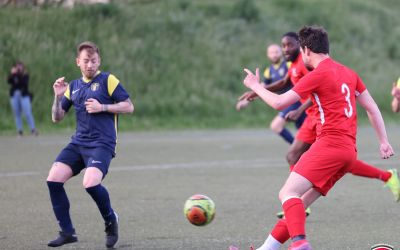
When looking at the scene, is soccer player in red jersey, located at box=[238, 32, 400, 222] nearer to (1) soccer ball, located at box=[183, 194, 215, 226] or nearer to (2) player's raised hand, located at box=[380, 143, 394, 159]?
(2) player's raised hand, located at box=[380, 143, 394, 159]

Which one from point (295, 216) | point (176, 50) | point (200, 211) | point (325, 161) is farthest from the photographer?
point (176, 50)

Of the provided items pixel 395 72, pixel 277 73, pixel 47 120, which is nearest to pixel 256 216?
pixel 277 73

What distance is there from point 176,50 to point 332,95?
24372 mm

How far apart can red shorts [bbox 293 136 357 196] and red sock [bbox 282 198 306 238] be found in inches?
9.2

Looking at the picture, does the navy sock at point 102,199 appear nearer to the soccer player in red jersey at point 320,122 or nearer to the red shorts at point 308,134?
the soccer player in red jersey at point 320,122

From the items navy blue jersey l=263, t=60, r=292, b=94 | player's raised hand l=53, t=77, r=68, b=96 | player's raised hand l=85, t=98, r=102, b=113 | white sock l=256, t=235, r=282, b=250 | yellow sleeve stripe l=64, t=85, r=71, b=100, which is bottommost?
→ white sock l=256, t=235, r=282, b=250

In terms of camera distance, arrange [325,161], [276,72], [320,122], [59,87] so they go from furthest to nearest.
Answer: [276,72]
[59,87]
[320,122]
[325,161]

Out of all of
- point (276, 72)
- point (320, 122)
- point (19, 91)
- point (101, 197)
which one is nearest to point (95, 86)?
point (101, 197)

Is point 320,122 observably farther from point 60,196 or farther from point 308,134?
point 308,134

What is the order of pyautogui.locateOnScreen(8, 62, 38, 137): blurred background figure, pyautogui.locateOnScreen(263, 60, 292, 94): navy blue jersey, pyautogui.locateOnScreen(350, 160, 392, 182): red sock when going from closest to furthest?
1. pyautogui.locateOnScreen(350, 160, 392, 182): red sock
2. pyautogui.locateOnScreen(263, 60, 292, 94): navy blue jersey
3. pyautogui.locateOnScreen(8, 62, 38, 137): blurred background figure

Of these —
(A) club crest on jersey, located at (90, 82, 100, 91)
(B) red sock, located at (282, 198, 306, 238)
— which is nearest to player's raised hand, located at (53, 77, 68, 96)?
(A) club crest on jersey, located at (90, 82, 100, 91)

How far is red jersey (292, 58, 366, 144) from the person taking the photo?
22.5 ft

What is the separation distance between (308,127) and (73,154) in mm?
3040

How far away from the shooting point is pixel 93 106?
7.91 meters
